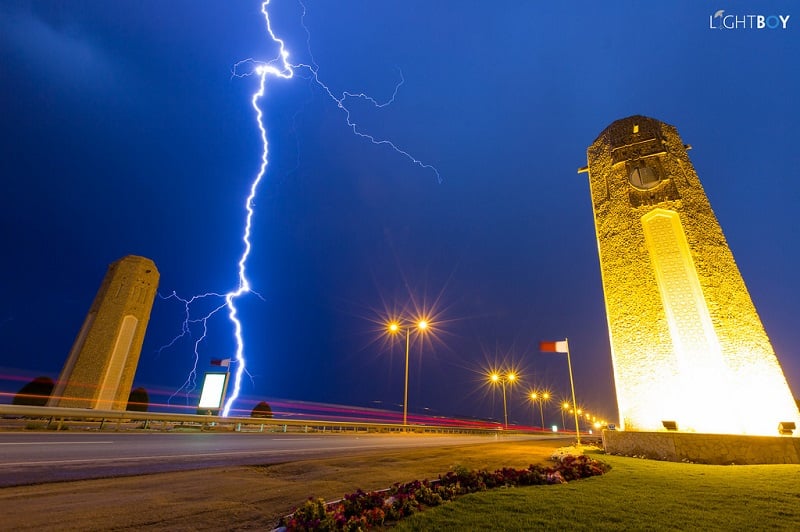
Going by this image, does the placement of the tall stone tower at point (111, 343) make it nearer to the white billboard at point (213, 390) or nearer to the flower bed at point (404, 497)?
the white billboard at point (213, 390)

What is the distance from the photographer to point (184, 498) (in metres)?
→ 5.30

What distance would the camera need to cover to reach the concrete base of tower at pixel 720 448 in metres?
12.1

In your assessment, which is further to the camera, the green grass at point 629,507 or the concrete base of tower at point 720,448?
the concrete base of tower at point 720,448

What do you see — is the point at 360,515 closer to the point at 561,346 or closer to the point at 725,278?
the point at 725,278

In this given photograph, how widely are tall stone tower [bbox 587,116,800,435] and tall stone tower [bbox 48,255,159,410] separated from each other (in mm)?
44016

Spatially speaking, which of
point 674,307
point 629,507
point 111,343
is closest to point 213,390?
point 111,343

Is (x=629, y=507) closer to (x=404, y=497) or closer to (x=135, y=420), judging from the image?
(x=404, y=497)

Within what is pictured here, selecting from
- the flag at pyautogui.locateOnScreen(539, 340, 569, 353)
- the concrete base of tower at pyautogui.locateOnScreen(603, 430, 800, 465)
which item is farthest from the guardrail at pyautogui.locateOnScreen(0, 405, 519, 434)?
the concrete base of tower at pyautogui.locateOnScreen(603, 430, 800, 465)

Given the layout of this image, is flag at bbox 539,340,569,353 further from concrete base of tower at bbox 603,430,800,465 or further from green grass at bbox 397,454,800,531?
green grass at bbox 397,454,800,531

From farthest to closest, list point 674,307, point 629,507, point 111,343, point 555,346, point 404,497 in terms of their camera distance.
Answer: point 111,343 < point 555,346 < point 674,307 < point 629,507 < point 404,497

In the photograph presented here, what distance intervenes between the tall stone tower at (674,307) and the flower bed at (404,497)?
8891 mm

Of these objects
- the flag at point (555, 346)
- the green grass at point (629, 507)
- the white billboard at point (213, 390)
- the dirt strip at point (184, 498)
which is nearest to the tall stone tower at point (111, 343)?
the white billboard at point (213, 390)

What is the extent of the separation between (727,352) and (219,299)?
103 metres

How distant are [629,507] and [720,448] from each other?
10576mm
